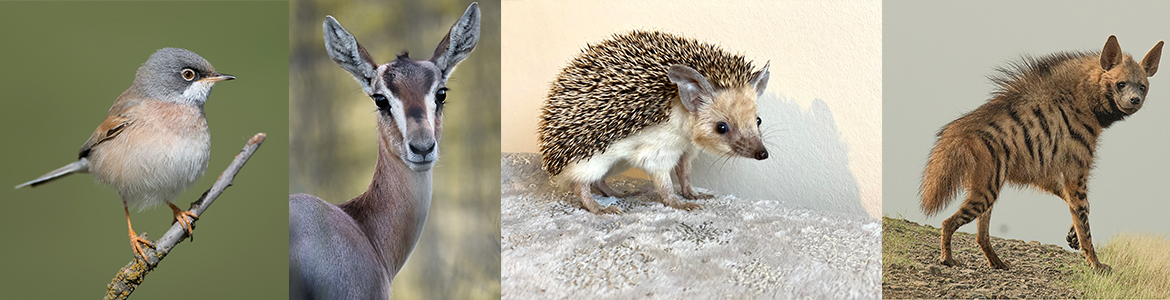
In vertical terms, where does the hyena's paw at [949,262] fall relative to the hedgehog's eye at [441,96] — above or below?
below

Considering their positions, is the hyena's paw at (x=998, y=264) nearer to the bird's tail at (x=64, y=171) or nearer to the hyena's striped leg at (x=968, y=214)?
the hyena's striped leg at (x=968, y=214)

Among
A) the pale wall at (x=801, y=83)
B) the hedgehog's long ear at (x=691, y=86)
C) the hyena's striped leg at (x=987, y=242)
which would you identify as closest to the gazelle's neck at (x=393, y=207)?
the hedgehog's long ear at (x=691, y=86)

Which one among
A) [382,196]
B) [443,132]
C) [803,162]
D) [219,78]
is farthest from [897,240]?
[219,78]

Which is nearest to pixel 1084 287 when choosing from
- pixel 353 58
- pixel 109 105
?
pixel 353 58

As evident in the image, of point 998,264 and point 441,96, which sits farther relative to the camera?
point 998,264

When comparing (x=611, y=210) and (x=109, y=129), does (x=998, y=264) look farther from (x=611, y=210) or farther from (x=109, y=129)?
(x=109, y=129)

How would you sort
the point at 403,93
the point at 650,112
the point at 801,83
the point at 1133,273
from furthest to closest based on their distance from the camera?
the point at 801,83 < the point at 650,112 < the point at 1133,273 < the point at 403,93

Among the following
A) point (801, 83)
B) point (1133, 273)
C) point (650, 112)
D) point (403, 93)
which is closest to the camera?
point (403, 93)
